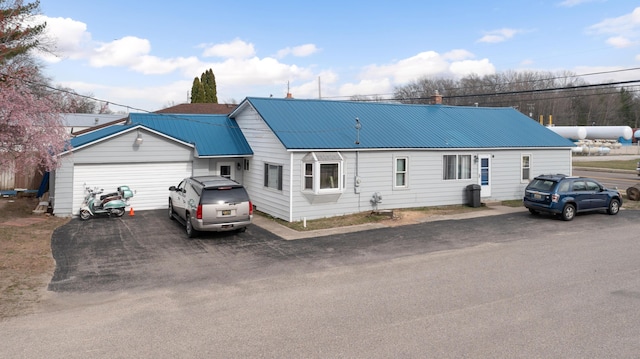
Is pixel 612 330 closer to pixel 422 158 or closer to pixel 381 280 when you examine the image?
pixel 381 280

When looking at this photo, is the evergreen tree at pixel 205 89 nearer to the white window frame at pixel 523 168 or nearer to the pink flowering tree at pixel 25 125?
the pink flowering tree at pixel 25 125

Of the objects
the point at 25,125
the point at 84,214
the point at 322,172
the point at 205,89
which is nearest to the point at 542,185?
the point at 322,172

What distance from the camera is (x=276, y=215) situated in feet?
58.2

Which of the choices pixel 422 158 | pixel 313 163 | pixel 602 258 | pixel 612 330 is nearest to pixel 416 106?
pixel 422 158

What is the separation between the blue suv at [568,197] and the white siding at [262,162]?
10035 millimetres

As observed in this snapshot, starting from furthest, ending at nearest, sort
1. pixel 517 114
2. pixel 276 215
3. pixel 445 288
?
pixel 517 114, pixel 276 215, pixel 445 288

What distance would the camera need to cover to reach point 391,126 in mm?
20469

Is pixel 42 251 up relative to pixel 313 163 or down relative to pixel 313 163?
down

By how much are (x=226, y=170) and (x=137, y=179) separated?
161 inches

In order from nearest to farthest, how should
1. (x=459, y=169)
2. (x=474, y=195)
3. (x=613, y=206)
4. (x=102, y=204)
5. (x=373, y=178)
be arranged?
(x=102, y=204)
(x=613, y=206)
(x=373, y=178)
(x=474, y=195)
(x=459, y=169)

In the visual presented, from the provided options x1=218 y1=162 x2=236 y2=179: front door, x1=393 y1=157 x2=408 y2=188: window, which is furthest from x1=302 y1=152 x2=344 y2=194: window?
x1=218 y1=162 x2=236 y2=179: front door

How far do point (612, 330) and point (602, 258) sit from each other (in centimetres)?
532

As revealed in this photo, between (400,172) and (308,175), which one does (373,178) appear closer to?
(400,172)

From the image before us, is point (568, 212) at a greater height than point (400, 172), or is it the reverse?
point (400, 172)
